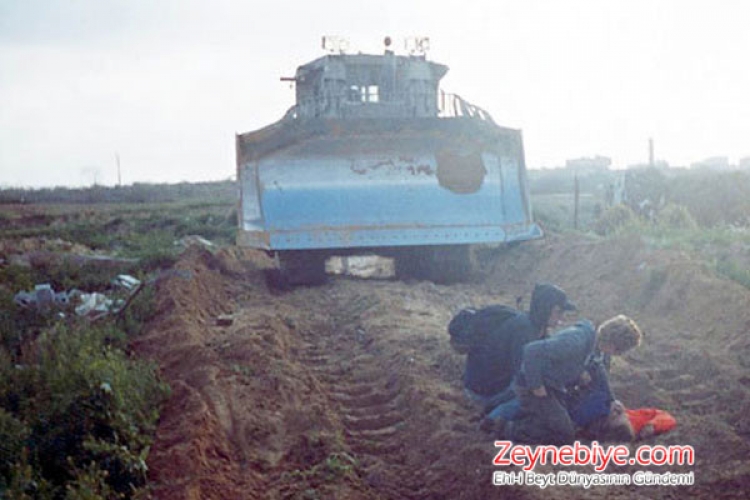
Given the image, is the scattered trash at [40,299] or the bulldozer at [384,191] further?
the bulldozer at [384,191]

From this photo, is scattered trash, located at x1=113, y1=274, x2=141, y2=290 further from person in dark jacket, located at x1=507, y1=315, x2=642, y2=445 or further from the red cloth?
the red cloth

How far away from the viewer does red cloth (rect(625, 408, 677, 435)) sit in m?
5.57

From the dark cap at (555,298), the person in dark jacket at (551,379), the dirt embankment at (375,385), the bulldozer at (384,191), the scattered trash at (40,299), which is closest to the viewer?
the dirt embankment at (375,385)

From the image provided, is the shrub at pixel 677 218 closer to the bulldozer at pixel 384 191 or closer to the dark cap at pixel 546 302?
the bulldozer at pixel 384 191

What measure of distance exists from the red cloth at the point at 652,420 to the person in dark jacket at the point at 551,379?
511 mm

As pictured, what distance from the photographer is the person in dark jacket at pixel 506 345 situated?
576cm

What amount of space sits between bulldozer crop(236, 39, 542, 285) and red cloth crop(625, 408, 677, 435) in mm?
5922

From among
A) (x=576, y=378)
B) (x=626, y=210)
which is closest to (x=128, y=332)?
(x=576, y=378)

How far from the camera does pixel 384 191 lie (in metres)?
11.7

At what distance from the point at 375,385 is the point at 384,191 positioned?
17.1ft

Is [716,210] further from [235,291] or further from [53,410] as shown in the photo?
[53,410]

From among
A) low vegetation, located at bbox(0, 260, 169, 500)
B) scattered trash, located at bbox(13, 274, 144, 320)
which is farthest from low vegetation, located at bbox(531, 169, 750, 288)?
low vegetation, located at bbox(0, 260, 169, 500)

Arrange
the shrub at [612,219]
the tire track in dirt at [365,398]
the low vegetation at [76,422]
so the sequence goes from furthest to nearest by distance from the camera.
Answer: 1. the shrub at [612,219]
2. the tire track in dirt at [365,398]
3. the low vegetation at [76,422]

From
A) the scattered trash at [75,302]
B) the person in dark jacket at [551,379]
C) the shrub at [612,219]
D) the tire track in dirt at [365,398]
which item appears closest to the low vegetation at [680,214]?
the shrub at [612,219]
